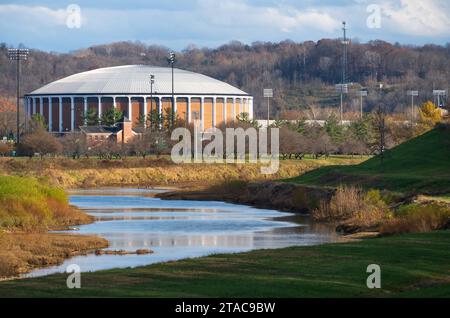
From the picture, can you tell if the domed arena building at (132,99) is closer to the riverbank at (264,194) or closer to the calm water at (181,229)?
the riverbank at (264,194)

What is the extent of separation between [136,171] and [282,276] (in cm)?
7634

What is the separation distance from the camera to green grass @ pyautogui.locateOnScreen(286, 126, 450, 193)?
6512cm

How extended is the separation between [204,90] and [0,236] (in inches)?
5453

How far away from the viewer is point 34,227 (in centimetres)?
5088

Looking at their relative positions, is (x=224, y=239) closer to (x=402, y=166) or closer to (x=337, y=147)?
(x=402, y=166)

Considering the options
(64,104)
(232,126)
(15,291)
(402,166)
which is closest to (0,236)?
(15,291)

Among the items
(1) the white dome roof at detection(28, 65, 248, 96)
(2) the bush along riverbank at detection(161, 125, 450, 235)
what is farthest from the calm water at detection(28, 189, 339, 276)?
(1) the white dome roof at detection(28, 65, 248, 96)

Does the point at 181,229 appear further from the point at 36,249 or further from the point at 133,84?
the point at 133,84

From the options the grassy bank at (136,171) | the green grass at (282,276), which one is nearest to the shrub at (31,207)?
the green grass at (282,276)

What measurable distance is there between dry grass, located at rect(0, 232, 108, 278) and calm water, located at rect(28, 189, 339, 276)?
685 millimetres

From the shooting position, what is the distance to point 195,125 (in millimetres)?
138125

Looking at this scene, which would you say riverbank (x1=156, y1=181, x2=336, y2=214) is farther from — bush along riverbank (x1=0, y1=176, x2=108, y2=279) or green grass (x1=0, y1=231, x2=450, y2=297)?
green grass (x1=0, y1=231, x2=450, y2=297)

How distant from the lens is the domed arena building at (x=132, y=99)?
174 meters

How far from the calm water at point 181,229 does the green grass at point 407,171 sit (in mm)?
6653
